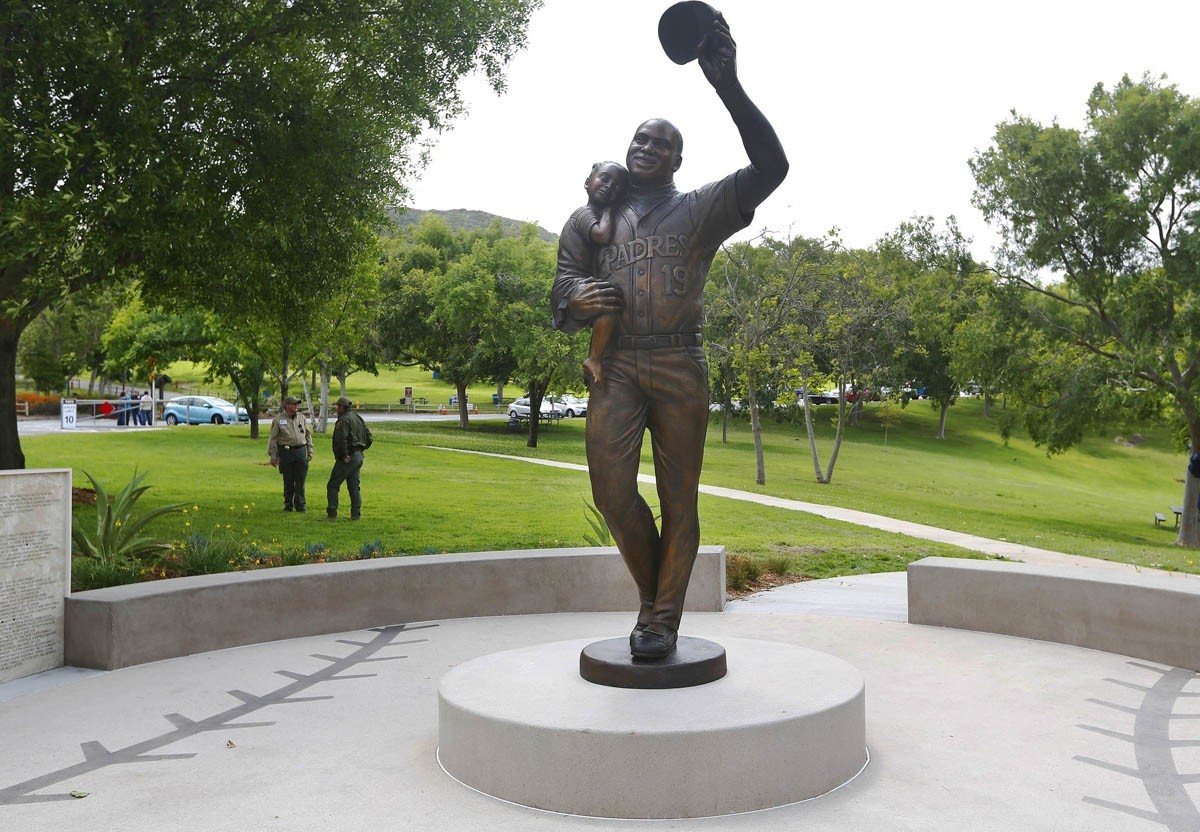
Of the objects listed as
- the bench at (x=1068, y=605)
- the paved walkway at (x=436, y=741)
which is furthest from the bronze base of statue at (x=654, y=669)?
the bench at (x=1068, y=605)

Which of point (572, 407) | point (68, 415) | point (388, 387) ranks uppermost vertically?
point (388, 387)

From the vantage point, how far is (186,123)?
36.7 feet

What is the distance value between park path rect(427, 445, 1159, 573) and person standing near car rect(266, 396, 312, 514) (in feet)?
19.5

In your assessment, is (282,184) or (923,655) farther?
(282,184)

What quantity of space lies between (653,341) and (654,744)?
200 centimetres

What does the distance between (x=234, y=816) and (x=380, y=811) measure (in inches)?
22.1

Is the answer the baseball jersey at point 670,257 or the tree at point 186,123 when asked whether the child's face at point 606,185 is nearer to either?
the baseball jersey at point 670,257

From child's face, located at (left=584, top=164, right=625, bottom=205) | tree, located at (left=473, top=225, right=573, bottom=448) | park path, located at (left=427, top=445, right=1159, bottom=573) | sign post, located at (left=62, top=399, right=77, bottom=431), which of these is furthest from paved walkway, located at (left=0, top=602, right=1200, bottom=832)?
sign post, located at (left=62, top=399, right=77, bottom=431)

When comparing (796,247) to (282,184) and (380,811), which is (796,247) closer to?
(282,184)

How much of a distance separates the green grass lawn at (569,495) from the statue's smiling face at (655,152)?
6.77m

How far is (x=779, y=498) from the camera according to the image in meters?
22.7

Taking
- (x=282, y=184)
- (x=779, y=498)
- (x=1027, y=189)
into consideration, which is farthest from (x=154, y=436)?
(x=1027, y=189)

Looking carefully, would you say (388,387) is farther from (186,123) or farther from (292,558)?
(292,558)

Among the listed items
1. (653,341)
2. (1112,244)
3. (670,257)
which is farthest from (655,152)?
(1112,244)
